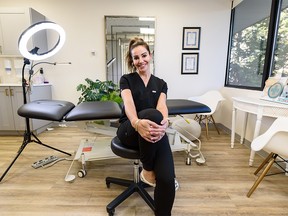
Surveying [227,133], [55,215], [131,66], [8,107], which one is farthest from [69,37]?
[227,133]

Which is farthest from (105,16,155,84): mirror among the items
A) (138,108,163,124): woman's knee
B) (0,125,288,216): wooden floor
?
(138,108,163,124): woman's knee

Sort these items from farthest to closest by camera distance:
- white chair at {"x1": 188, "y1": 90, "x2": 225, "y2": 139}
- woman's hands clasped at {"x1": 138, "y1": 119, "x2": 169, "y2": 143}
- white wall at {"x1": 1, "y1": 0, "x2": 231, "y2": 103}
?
white wall at {"x1": 1, "y1": 0, "x2": 231, "y2": 103} → white chair at {"x1": 188, "y1": 90, "x2": 225, "y2": 139} → woman's hands clasped at {"x1": 138, "y1": 119, "x2": 169, "y2": 143}

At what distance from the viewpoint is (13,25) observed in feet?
8.78

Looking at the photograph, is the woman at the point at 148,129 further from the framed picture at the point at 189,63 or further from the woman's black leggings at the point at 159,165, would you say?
the framed picture at the point at 189,63

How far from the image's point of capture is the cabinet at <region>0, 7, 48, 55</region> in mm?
2627

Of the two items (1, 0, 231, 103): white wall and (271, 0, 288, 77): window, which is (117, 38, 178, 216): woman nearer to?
(271, 0, 288, 77): window

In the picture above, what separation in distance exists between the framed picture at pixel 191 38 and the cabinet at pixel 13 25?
7.89 feet

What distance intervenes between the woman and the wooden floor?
365 millimetres

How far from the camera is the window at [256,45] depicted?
6.79 feet

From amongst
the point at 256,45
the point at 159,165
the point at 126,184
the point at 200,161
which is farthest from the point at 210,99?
the point at 159,165

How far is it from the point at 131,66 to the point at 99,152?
0.90 meters

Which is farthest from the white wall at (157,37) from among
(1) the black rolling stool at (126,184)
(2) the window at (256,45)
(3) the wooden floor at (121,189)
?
(1) the black rolling stool at (126,184)

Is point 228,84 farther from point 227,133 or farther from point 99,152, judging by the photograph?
point 99,152

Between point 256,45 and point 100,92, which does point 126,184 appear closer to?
point 100,92
